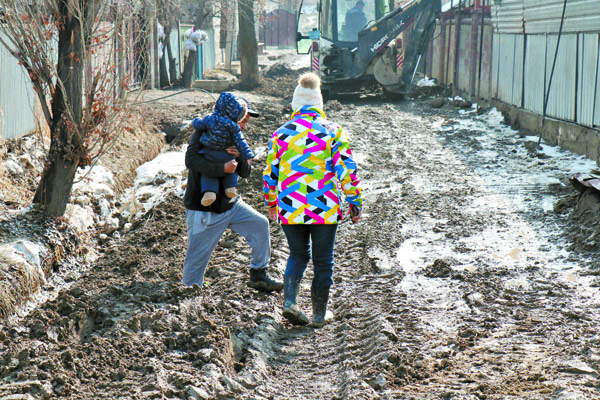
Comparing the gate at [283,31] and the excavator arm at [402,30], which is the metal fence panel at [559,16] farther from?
the gate at [283,31]

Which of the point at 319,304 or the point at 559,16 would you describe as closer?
the point at 319,304

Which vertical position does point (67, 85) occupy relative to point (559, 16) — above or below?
below

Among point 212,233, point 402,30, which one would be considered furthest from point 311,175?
point 402,30

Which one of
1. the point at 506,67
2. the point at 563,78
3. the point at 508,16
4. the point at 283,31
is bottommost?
→ the point at 563,78

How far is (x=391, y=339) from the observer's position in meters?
4.69

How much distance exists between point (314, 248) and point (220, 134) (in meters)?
1.06

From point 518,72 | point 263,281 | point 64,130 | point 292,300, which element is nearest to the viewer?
point 292,300

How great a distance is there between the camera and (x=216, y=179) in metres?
5.20

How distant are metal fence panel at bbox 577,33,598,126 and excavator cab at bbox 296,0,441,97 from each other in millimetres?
8942

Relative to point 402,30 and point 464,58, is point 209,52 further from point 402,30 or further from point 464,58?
point 464,58

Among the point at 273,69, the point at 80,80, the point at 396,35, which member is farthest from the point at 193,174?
the point at 273,69

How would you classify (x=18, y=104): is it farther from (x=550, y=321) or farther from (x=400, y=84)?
(x=400, y=84)

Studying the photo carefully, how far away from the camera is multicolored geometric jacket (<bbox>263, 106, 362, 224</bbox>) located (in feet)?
15.5

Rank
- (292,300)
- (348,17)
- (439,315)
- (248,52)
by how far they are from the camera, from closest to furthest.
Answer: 1. (292,300)
2. (439,315)
3. (348,17)
4. (248,52)
